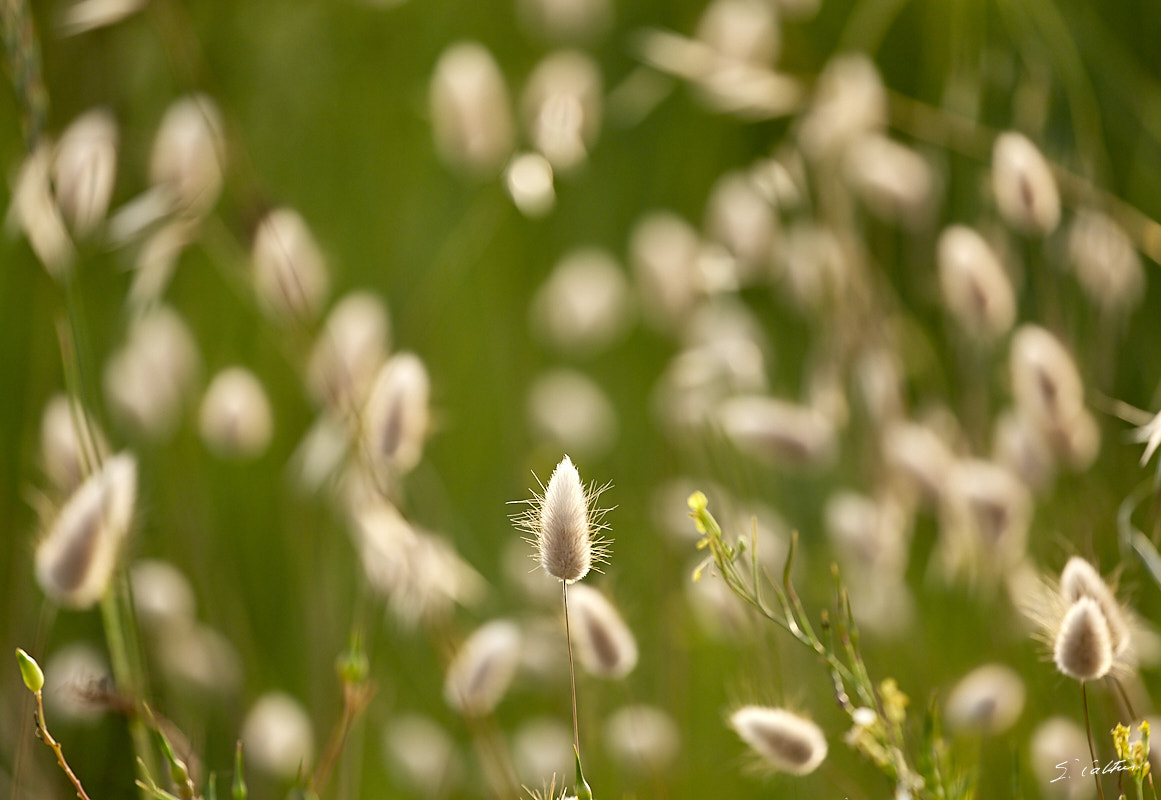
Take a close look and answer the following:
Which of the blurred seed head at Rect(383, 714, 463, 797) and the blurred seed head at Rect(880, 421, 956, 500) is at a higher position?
the blurred seed head at Rect(880, 421, 956, 500)

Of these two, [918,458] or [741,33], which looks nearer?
[918,458]

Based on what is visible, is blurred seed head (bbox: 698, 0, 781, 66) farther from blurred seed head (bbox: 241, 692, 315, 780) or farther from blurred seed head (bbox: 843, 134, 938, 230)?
blurred seed head (bbox: 241, 692, 315, 780)

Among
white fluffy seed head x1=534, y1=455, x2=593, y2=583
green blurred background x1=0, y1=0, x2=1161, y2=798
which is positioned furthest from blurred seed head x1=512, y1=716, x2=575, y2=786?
white fluffy seed head x1=534, y1=455, x2=593, y2=583

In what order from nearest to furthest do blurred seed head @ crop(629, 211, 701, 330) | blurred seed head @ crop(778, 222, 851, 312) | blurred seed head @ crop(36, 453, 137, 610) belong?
blurred seed head @ crop(36, 453, 137, 610) → blurred seed head @ crop(778, 222, 851, 312) → blurred seed head @ crop(629, 211, 701, 330)

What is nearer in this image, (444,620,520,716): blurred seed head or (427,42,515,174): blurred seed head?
(444,620,520,716): blurred seed head

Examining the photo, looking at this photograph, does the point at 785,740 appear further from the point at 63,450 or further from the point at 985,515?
the point at 63,450

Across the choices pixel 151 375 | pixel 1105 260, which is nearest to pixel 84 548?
pixel 151 375

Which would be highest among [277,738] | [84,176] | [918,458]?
[84,176]
